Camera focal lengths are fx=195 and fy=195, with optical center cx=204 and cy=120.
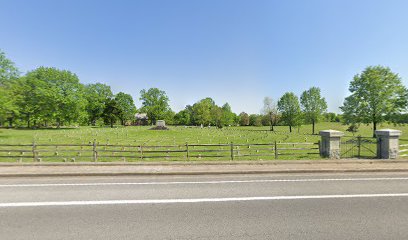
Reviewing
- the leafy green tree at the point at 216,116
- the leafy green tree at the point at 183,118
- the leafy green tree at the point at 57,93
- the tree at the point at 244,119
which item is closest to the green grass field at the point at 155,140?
the leafy green tree at the point at 57,93

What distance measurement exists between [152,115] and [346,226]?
89.9m

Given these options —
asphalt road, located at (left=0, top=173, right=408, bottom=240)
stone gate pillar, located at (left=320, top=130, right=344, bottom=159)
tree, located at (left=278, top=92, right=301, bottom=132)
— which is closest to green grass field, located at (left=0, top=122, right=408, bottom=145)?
tree, located at (left=278, top=92, right=301, bottom=132)

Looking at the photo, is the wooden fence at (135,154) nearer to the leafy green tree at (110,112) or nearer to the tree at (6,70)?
the tree at (6,70)

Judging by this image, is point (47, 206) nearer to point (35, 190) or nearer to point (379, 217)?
point (35, 190)

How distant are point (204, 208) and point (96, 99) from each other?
9259cm

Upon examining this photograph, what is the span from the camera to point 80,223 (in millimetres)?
4559

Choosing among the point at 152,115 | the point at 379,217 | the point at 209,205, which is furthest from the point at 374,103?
the point at 152,115

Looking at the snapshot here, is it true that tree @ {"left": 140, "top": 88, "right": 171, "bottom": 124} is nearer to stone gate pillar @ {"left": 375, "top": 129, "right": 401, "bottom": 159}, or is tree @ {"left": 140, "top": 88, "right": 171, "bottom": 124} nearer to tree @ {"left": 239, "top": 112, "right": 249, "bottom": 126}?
tree @ {"left": 239, "top": 112, "right": 249, "bottom": 126}

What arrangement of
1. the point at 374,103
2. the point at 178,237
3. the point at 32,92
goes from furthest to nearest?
1. the point at 32,92
2. the point at 374,103
3. the point at 178,237

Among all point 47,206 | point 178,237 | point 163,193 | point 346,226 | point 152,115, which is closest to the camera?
point 178,237

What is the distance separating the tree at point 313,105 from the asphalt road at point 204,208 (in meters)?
58.1

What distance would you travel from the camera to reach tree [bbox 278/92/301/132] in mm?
61662

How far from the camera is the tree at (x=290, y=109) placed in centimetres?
6166

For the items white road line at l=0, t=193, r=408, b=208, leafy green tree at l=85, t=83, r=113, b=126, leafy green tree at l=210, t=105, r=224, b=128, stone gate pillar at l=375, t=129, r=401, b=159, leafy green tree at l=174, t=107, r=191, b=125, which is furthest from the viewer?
leafy green tree at l=174, t=107, r=191, b=125
